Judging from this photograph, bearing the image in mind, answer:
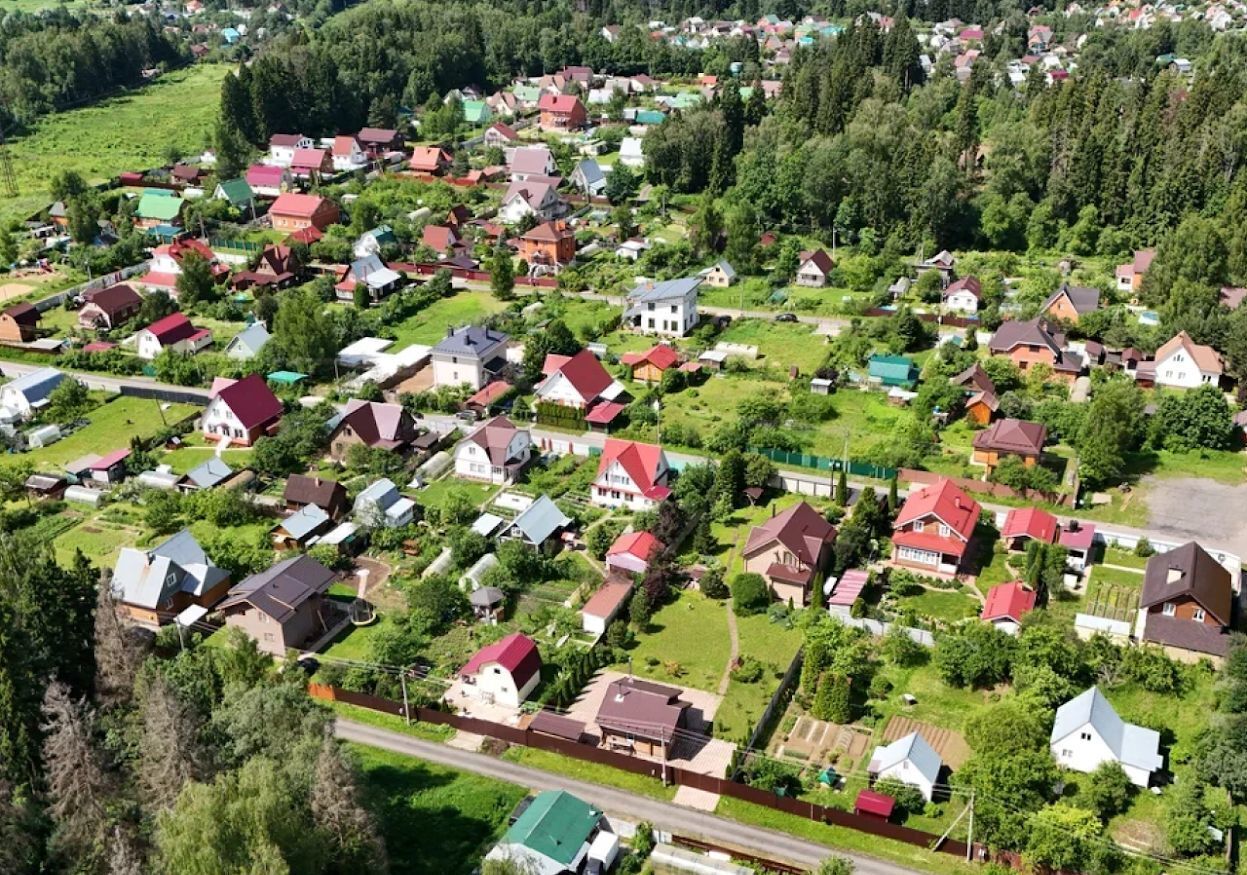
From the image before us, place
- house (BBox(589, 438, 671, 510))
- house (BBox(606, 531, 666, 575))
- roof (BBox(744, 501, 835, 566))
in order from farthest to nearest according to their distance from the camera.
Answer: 1. house (BBox(589, 438, 671, 510))
2. house (BBox(606, 531, 666, 575))
3. roof (BBox(744, 501, 835, 566))

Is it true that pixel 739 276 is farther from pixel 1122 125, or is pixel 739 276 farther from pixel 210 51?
pixel 210 51

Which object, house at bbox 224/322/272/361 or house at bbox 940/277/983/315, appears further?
house at bbox 940/277/983/315

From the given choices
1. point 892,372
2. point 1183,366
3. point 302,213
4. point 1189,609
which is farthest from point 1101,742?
point 302,213

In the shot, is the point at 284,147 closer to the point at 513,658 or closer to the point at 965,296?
the point at 965,296

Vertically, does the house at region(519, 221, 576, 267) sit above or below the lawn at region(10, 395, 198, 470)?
above

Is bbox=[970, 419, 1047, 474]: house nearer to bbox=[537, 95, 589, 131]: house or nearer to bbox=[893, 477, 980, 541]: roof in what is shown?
bbox=[893, 477, 980, 541]: roof

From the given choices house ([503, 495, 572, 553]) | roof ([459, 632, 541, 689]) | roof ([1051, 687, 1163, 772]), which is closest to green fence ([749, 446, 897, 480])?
house ([503, 495, 572, 553])

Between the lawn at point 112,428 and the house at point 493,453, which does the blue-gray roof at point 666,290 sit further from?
the lawn at point 112,428

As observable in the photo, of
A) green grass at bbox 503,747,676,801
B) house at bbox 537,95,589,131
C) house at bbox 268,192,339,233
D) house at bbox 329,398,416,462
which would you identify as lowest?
green grass at bbox 503,747,676,801
